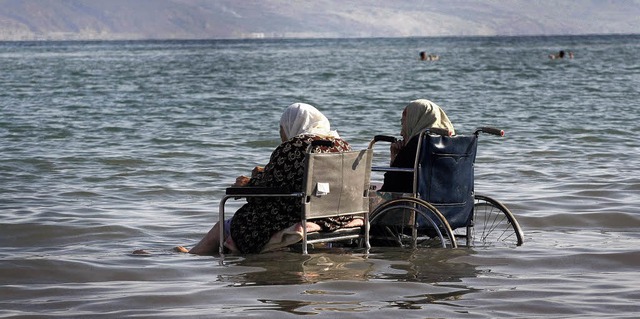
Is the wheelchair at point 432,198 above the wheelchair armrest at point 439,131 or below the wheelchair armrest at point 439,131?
below


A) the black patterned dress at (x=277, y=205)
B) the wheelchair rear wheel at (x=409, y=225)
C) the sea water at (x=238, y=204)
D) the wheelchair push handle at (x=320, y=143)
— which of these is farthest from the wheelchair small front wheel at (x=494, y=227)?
the wheelchair push handle at (x=320, y=143)

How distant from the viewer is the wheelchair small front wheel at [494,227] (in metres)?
7.49

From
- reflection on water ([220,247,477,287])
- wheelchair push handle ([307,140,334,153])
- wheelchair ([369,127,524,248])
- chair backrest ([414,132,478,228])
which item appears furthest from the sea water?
wheelchair push handle ([307,140,334,153])

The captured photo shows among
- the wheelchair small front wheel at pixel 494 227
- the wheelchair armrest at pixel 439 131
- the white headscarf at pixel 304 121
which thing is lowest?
the wheelchair small front wheel at pixel 494 227

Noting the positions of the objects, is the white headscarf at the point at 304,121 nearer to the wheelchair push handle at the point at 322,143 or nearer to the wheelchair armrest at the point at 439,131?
the wheelchair push handle at the point at 322,143

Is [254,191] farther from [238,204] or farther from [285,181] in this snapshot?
[238,204]

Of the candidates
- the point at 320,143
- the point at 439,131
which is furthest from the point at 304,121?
the point at 439,131

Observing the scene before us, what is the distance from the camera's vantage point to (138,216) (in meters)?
9.69

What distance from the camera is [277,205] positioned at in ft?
22.8

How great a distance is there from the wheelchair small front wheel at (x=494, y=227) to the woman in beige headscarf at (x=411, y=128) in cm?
58

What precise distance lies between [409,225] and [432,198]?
22 cm

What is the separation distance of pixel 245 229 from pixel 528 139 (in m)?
10.2

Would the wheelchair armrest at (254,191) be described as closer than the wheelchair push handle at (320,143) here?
No

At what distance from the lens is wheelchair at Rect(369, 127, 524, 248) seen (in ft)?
22.8
